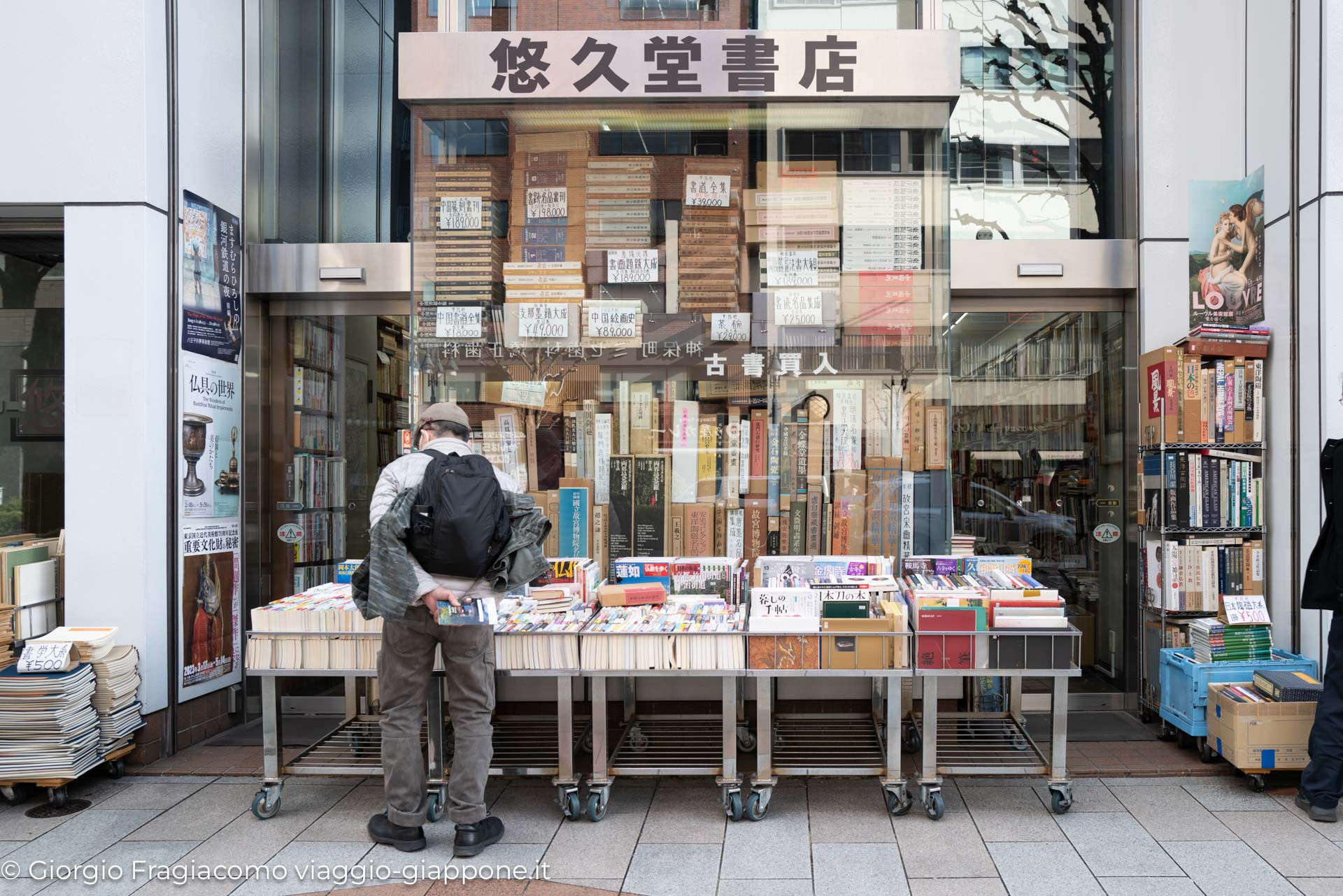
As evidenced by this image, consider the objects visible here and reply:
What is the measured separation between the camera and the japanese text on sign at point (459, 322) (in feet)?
18.4

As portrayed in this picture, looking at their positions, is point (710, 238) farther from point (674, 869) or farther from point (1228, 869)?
point (1228, 869)

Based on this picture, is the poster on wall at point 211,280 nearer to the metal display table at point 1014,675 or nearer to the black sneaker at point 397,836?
the black sneaker at point 397,836

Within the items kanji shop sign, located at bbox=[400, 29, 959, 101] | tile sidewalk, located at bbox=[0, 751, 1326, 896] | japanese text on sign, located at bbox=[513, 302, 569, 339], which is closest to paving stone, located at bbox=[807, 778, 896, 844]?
tile sidewalk, located at bbox=[0, 751, 1326, 896]

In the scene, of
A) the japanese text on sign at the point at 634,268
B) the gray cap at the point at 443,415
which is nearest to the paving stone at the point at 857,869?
the gray cap at the point at 443,415

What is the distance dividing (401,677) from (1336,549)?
439cm

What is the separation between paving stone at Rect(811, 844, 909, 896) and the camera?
350 cm

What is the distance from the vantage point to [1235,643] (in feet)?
15.8

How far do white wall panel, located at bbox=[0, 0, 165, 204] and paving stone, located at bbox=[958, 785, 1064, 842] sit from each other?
5.58m

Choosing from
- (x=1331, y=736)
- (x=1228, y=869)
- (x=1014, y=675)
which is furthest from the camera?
(x=1014, y=675)

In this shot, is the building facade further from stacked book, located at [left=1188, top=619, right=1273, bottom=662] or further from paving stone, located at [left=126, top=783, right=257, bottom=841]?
paving stone, located at [left=126, top=783, right=257, bottom=841]

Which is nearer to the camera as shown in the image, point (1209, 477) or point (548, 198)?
point (1209, 477)

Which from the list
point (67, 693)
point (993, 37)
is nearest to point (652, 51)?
point (993, 37)

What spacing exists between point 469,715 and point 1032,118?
5.47 m

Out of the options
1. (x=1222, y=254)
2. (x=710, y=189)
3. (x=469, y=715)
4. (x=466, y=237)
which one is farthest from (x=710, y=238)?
(x=469, y=715)
